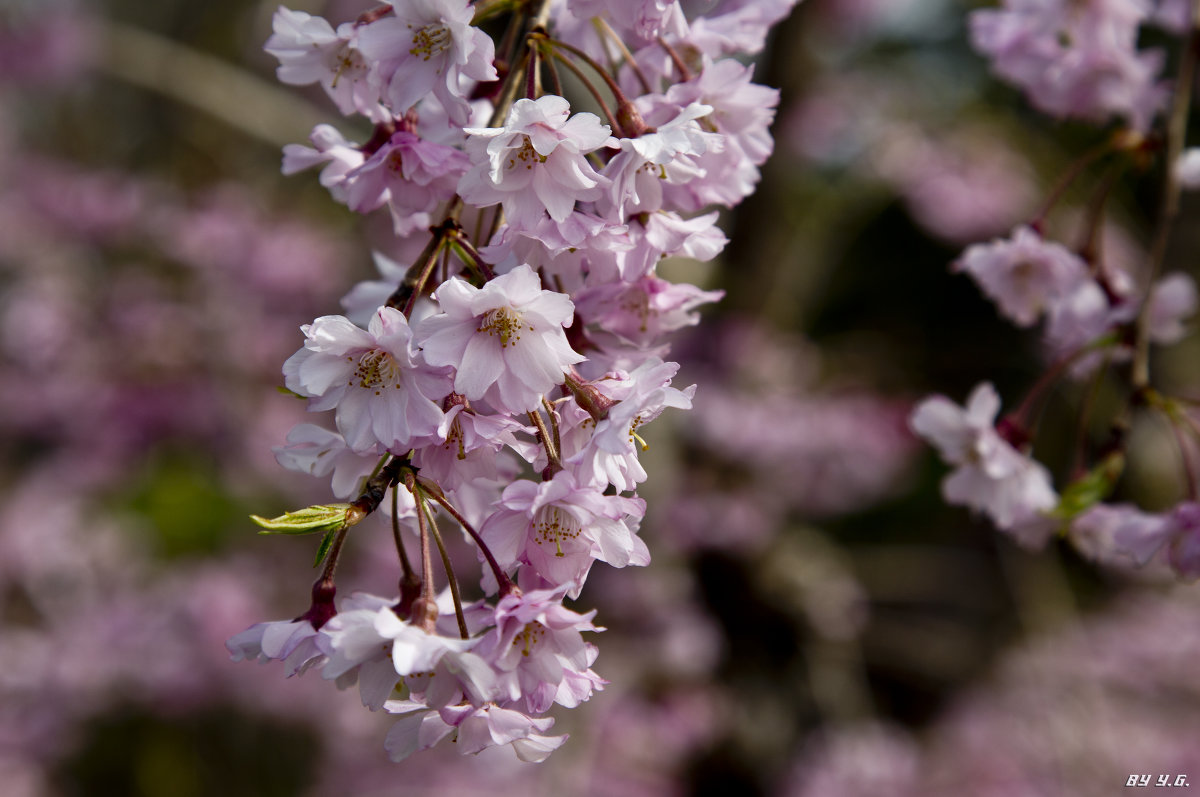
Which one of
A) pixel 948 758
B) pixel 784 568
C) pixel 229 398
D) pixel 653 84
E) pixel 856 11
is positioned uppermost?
pixel 653 84

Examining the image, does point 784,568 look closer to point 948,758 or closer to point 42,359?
point 948,758

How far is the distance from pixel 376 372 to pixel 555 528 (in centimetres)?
17

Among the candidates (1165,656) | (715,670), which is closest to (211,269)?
(715,670)

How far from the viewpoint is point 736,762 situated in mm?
3822

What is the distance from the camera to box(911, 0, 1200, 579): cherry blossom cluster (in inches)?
40.4

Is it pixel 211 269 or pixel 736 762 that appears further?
pixel 211 269

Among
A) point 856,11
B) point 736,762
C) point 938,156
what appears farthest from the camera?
point 856,11

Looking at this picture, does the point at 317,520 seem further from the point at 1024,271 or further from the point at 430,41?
the point at 1024,271

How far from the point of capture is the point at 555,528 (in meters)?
0.65

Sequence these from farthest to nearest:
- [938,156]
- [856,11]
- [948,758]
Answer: [856,11], [938,156], [948,758]

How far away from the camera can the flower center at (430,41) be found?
2.25ft

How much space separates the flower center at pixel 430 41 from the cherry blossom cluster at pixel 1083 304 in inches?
29.2

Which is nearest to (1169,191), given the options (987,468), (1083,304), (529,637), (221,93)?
(1083,304)

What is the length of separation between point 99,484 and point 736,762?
355 centimetres
